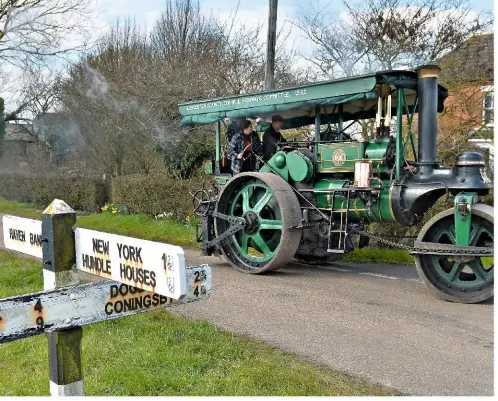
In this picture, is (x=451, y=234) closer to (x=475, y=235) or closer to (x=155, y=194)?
(x=475, y=235)

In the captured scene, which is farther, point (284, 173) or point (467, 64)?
point (467, 64)

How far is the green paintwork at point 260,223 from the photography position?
26.5ft

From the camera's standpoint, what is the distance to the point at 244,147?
8703 mm

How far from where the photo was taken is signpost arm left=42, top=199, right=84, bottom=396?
8.10ft

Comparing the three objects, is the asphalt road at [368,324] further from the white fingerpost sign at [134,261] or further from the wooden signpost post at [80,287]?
the white fingerpost sign at [134,261]

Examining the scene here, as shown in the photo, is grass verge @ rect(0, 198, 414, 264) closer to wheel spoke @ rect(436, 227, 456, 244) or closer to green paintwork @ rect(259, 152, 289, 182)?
green paintwork @ rect(259, 152, 289, 182)

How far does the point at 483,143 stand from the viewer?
35.3 feet

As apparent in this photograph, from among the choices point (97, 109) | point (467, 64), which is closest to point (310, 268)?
point (467, 64)

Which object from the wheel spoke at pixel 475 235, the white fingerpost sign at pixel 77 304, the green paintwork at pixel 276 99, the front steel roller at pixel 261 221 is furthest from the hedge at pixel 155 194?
the white fingerpost sign at pixel 77 304

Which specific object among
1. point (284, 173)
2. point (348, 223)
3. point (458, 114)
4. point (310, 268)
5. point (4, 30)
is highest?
point (4, 30)

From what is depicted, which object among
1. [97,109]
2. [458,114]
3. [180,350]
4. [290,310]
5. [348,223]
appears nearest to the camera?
[180,350]

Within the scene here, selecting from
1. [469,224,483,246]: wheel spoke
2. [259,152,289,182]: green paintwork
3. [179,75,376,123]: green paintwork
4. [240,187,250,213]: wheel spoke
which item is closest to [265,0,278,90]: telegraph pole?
[179,75,376,123]: green paintwork

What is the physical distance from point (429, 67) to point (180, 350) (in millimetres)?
4370

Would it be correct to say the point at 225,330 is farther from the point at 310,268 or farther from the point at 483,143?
the point at 483,143
